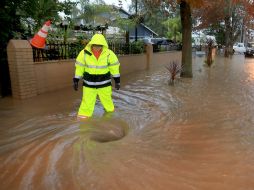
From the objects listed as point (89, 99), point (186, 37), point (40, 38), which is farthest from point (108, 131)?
point (186, 37)

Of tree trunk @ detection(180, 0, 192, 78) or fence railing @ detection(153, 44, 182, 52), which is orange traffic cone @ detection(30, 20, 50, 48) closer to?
tree trunk @ detection(180, 0, 192, 78)

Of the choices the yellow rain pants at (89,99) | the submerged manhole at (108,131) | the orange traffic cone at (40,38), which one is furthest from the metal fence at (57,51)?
the submerged manhole at (108,131)

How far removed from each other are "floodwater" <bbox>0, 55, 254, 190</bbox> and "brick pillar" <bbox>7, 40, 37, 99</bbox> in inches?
13.0

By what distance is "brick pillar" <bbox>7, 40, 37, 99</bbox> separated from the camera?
8141 millimetres

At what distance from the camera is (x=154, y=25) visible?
5612 cm

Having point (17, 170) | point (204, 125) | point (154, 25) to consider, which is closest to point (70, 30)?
point (204, 125)

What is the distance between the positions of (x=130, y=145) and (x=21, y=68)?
454 cm

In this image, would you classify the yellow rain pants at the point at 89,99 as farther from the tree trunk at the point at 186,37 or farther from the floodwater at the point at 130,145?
the tree trunk at the point at 186,37

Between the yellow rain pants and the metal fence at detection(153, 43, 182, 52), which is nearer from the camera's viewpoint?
the yellow rain pants

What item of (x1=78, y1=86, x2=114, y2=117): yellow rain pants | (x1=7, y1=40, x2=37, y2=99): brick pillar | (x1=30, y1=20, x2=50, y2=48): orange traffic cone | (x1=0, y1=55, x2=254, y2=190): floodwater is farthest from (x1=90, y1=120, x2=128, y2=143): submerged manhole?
(x1=30, y1=20, x2=50, y2=48): orange traffic cone

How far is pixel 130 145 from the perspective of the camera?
4.94 metres

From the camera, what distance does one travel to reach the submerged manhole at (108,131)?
5312mm

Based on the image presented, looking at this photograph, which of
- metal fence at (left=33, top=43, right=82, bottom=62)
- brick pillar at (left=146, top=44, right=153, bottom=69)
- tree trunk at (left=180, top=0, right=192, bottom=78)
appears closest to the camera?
metal fence at (left=33, top=43, right=82, bottom=62)

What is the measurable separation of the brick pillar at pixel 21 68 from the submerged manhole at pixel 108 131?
10.6ft
